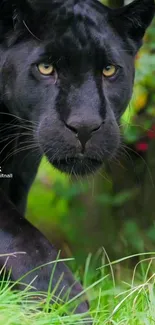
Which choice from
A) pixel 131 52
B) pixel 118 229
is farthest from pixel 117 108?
pixel 118 229

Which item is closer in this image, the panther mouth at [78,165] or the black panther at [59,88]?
the black panther at [59,88]

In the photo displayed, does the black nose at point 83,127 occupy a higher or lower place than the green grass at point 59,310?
higher

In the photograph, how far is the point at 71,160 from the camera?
285 cm

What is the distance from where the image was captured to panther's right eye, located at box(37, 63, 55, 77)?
285 cm

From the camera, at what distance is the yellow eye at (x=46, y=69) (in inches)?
112

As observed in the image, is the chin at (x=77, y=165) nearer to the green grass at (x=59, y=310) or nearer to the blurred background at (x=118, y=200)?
the green grass at (x=59, y=310)

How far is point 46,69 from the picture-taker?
2867 millimetres

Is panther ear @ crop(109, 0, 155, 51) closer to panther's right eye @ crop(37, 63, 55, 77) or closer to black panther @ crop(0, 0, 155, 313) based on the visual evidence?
black panther @ crop(0, 0, 155, 313)

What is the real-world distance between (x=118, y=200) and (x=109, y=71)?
57.2 inches

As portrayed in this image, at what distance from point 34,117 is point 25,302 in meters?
0.74

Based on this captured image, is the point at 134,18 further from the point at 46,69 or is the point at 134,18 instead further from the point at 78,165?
the point at 78,165

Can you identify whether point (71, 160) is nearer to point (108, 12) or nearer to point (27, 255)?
point (27, 255)

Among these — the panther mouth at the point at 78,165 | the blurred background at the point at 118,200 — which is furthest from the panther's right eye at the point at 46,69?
the blurred background at the point at 118,200

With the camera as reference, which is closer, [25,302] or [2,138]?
[25,302]
